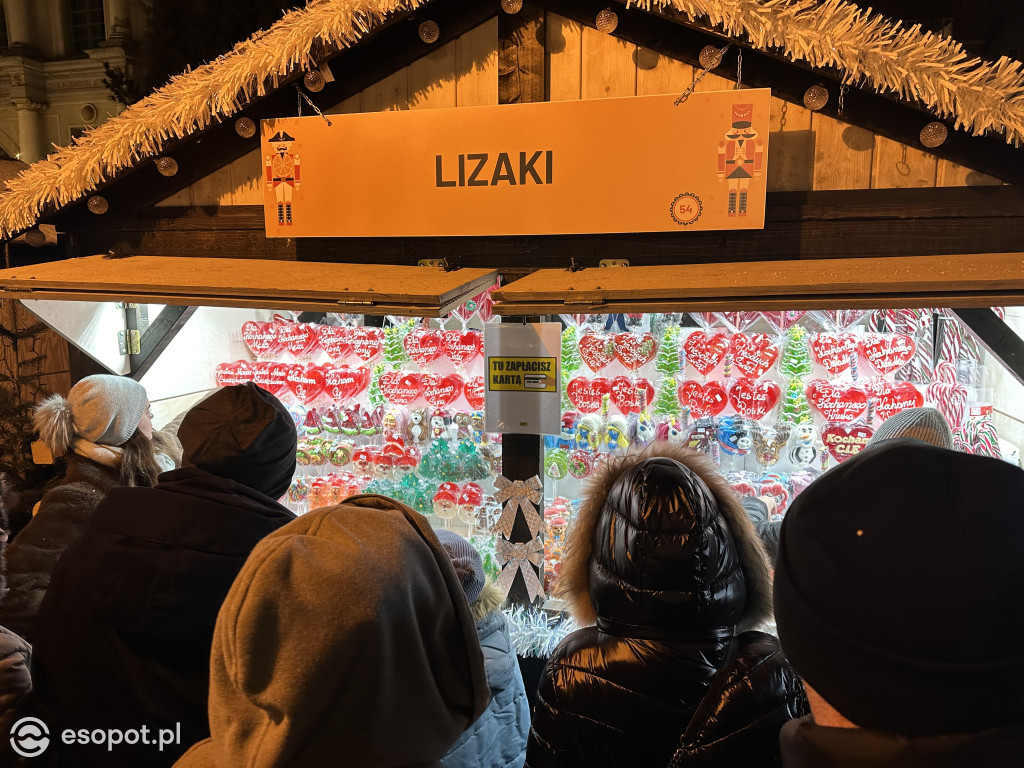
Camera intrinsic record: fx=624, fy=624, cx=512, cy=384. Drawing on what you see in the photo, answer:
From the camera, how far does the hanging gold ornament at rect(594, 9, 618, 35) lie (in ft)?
7.07

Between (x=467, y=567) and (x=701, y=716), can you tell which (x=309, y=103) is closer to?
(x=467, y=567)

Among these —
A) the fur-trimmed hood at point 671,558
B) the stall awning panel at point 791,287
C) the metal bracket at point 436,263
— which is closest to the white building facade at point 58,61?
the metal bracket at point 436,263

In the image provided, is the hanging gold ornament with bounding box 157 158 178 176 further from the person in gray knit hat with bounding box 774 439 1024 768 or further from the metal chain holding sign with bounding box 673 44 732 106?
the person in gray knit hat with bounding box 774 439 1024 768

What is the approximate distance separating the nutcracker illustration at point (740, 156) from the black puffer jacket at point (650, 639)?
1049 millimetres

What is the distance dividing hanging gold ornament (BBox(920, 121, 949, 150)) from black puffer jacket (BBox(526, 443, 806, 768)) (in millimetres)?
1451

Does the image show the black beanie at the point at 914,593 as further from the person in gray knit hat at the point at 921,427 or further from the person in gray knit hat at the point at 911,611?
the person in gray knit hat at the point at 921,427

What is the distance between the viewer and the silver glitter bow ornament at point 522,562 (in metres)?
2.66

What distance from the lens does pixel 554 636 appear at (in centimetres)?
262

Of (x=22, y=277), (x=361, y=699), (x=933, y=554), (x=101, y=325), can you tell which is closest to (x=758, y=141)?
(x=933, y=554)

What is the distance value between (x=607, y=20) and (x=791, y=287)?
115 centimetres

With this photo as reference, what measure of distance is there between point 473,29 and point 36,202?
185 cm

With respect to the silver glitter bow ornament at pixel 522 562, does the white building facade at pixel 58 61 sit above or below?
above

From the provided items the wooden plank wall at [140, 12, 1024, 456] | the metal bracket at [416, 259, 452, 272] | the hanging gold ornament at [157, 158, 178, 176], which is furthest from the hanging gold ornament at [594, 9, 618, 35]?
the hanging gold ornament at [157, 158, 178, 176]

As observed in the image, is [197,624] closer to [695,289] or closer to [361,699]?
[361,699]
